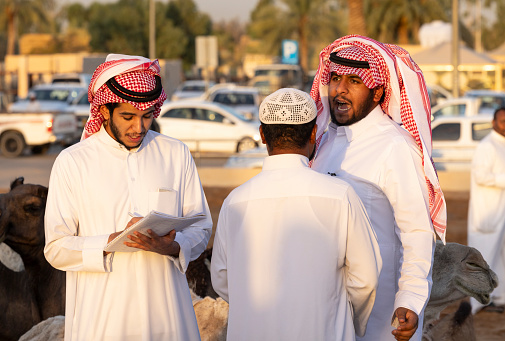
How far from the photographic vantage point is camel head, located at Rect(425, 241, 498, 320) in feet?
14.2

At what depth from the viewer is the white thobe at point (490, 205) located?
802cm

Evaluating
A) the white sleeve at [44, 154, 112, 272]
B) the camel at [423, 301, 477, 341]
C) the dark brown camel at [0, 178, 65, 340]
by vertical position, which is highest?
the white sleeve at [44, 154, 112, 272]

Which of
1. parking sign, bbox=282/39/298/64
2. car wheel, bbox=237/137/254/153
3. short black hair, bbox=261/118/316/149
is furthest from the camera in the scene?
parking sign, bbox=282/39/298/64

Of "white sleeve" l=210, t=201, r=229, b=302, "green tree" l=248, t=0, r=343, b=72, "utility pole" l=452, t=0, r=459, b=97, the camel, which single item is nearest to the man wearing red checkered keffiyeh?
"white sleeve" l=210, t=201, r=229, b=302

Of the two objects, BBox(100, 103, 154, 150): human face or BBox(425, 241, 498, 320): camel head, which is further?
BBox(425, 241, 498, 320): camel head

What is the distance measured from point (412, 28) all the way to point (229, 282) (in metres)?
47.3

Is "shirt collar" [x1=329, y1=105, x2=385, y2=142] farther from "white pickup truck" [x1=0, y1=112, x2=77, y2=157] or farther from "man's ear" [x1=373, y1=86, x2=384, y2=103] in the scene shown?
"white pickup truck" [x1=0, y1=112, x2=77, y2=157]

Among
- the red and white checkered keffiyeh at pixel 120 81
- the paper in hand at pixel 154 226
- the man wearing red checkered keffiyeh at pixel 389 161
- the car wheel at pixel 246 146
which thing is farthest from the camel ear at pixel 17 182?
the car wheel at pixel 246 146

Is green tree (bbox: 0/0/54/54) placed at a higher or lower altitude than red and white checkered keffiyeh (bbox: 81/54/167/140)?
higher

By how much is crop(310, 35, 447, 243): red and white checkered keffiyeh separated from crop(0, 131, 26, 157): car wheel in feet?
64.2

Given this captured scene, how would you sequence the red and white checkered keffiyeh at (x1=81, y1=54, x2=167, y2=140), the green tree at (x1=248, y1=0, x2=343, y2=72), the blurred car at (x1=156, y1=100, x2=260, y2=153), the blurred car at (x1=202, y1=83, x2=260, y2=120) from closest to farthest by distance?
the red and white checkered keffiyeh at (x1=81, y1=54, x2=167, y2=140) < the blurred car at (x1=156, y1=100, x2=260, y2=153) < the blurred car at (x1=202, y1=83, x2=260, y2=120) < the green tree at (x1=248, y1=0, x2=343, y2=72)

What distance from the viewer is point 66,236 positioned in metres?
3.54

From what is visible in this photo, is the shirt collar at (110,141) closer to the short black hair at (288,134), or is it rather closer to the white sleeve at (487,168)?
the short black hair at (288,134)

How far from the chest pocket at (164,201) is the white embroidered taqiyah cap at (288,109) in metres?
0.68
